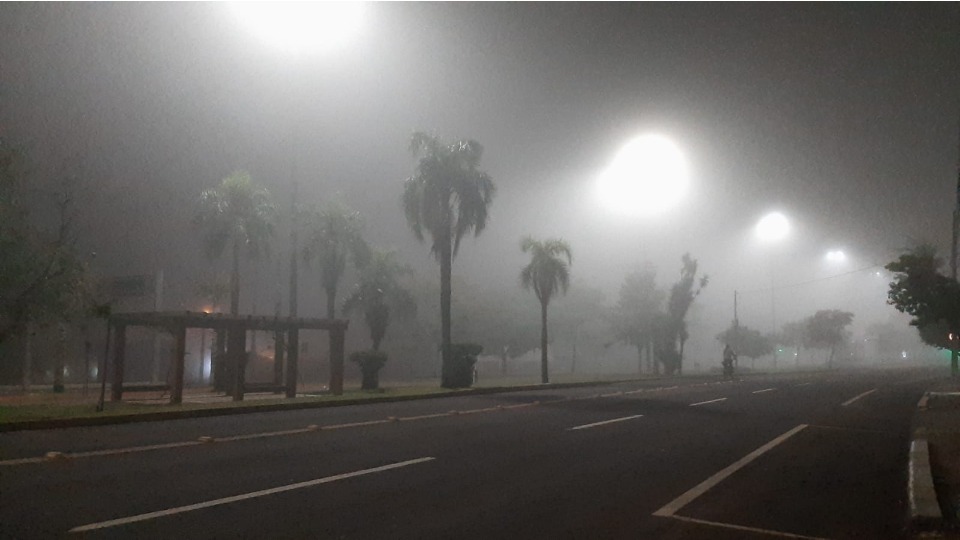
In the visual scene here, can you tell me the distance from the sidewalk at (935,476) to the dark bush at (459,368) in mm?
17152

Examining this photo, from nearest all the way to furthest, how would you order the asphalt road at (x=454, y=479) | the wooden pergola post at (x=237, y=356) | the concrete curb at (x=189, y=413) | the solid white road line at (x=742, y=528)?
the asphalt road at (x=454, y=479), the solid white road line at (x=742, y=528), the concrete curb at (x=189, y=413), the wooden pergola post at (x=237, y=356)

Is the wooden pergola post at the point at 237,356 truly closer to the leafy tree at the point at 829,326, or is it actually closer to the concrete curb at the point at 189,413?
the concrete curb at the point at 189,413

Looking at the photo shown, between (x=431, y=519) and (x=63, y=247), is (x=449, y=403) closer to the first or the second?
(x=63, y=247)

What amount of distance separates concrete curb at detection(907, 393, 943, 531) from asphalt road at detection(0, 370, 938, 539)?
0.25 metres

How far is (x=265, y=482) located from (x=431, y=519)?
2450 mm

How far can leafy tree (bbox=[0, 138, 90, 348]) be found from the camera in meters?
19.9

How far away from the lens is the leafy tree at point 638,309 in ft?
184

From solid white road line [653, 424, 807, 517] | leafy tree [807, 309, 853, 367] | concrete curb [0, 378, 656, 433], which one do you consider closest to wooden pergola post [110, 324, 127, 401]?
concrete curb [0, 378, 656, 433]

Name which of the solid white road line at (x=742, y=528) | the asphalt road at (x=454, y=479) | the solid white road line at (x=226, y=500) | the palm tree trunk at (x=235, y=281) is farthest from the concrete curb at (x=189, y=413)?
the solid white road line at (x=742, y=528)

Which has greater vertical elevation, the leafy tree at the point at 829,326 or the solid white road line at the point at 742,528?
the leafy tree at the point at 829,326

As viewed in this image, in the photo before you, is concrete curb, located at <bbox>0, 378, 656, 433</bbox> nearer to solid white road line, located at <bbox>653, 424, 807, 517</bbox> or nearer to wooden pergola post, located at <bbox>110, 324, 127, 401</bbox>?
wooden pergola post, located at <bbox>110, 324, 127, 401</bbox>

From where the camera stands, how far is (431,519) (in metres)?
7.31

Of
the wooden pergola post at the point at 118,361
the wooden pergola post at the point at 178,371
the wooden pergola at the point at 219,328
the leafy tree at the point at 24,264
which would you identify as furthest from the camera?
the wooden pergola post at the point at 118,361

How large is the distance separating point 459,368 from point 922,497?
24.5m
